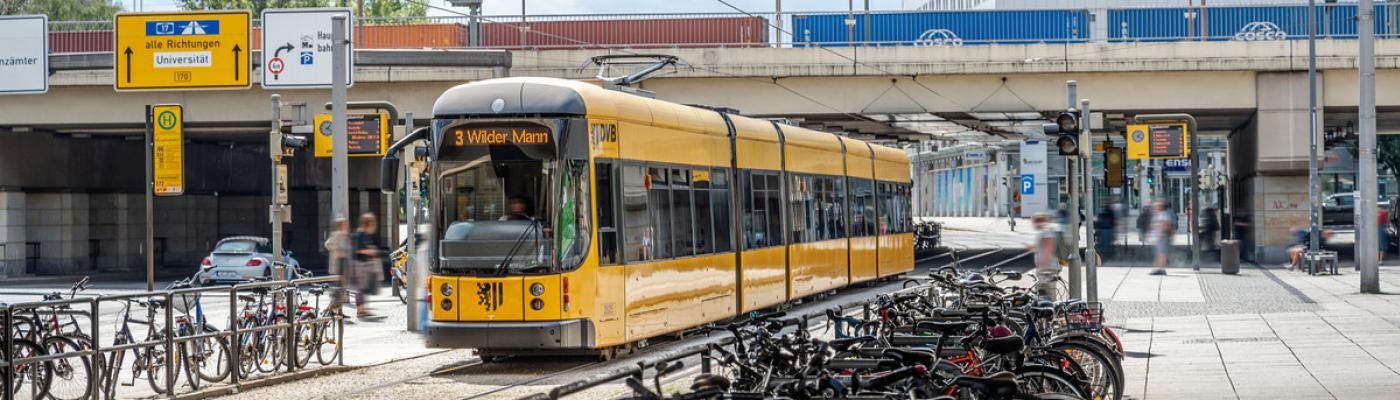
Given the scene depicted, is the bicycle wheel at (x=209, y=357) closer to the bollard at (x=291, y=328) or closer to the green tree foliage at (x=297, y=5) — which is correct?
the bollard at (x=291, y=328)

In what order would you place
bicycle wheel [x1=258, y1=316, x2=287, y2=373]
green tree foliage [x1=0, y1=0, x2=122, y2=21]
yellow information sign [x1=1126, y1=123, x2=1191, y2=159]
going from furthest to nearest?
green tree foliage [x1=0, y1=0, x2=122, y2=21] < yellow information sign [x1=1126, y1=123, x2=1191, y2=159] < bicycle wheel [x1=258, y1=316, x2=287, y2=373]

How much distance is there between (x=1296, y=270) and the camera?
120 ft

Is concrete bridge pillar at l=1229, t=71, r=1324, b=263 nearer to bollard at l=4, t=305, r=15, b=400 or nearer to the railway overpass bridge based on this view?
the railway overpass bridge

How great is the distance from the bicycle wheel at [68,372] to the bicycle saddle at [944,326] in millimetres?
6090

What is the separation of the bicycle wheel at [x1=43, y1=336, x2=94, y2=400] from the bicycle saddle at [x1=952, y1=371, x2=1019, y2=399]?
290 inches

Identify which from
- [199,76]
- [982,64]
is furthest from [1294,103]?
[199,76]

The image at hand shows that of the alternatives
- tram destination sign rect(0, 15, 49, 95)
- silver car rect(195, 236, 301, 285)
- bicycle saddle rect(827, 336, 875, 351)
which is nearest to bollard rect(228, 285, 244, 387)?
bicycle saddle rect(827, 336, 875, 351)

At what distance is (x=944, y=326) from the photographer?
909cm


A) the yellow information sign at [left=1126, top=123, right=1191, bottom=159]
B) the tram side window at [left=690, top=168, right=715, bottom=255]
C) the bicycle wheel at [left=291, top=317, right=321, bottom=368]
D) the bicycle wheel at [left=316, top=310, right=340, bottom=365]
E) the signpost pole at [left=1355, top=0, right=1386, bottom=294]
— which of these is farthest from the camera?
the yellow information sign at [left=1126, top=123, right=1191, bottom=159]

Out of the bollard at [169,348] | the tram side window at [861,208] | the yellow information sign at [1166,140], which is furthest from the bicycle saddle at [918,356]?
the yellow information sign at [1166,140]

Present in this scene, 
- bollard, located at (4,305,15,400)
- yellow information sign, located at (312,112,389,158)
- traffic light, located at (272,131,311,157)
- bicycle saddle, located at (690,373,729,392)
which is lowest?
bollard, located at (4,305,15,400)

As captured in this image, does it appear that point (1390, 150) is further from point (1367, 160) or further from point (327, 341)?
point (327, 341)

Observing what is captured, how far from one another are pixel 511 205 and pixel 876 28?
90.9 feet

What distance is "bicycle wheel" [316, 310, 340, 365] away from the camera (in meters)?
15.9
